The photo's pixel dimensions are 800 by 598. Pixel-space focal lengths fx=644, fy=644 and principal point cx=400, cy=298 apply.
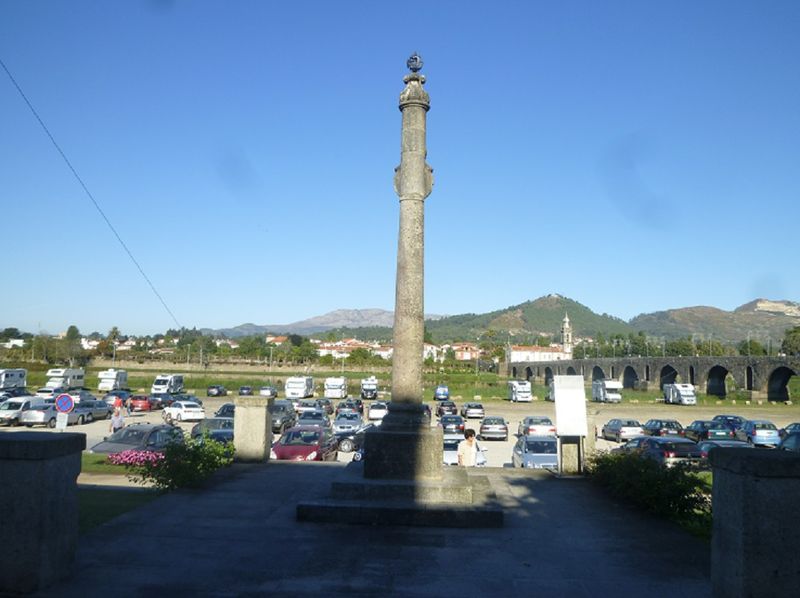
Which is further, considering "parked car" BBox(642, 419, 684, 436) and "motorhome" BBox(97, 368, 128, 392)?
"motorhome" BBox(97, 368, 128, 392)

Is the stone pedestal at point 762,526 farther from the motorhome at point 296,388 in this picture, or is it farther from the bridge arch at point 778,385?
the bridge arch at point 778,385

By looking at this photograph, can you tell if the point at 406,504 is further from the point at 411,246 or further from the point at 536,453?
the point at 536,453

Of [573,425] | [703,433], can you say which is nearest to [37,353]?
[703,433]

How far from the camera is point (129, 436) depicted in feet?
68.2

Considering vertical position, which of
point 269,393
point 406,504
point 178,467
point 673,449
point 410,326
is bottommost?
point 673,449

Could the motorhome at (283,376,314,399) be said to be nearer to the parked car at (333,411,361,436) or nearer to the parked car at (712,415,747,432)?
the parked car at (333,411,361,436)

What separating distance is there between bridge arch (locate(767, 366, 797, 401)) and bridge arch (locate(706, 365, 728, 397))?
8.67 metres

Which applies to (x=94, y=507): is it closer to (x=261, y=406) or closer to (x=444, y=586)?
(x=261, y=406)

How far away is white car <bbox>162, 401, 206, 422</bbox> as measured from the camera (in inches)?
1622

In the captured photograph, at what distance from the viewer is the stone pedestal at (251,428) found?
13.7 m

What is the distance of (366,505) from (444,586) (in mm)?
2737

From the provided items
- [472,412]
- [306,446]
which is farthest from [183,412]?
[306,446]

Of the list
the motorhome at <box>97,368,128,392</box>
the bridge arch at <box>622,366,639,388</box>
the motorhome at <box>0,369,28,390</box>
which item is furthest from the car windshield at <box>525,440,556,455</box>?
the bridge arch at <box>622,366,639,388</box>

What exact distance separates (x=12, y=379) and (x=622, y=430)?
165 ft
